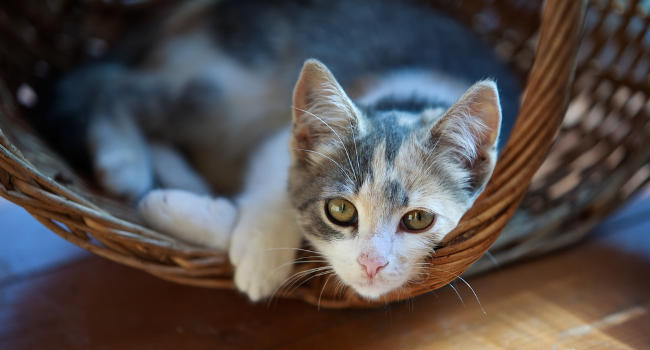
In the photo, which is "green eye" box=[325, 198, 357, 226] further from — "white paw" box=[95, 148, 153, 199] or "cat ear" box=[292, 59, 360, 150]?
"white paw" box=[95, 148, 153, 199]

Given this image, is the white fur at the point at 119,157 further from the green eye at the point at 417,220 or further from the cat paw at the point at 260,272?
the green eye at the point at 417,220

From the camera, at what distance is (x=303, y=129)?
3.46 feet

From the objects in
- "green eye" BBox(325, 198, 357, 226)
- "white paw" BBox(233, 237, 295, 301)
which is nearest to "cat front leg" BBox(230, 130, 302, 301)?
"white paw" BBox(233, 237, 295, 301)

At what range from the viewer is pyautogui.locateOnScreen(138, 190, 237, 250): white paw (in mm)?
1086

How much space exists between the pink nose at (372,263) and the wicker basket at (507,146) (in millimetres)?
118

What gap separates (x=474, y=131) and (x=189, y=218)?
599mm

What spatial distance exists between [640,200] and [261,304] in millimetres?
1135

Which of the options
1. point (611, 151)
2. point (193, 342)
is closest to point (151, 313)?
point (193, 342)

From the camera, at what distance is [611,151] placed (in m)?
1.36

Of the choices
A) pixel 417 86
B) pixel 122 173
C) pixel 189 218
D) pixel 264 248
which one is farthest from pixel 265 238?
pixel 417 86

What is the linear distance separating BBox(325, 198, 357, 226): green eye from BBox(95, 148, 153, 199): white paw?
1.80ft

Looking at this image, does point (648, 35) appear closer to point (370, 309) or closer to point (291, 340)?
point (370, 309)

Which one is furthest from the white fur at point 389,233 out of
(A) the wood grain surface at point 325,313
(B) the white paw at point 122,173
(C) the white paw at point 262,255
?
(B) the white paw at point 122,173

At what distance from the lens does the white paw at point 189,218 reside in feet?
3.56
